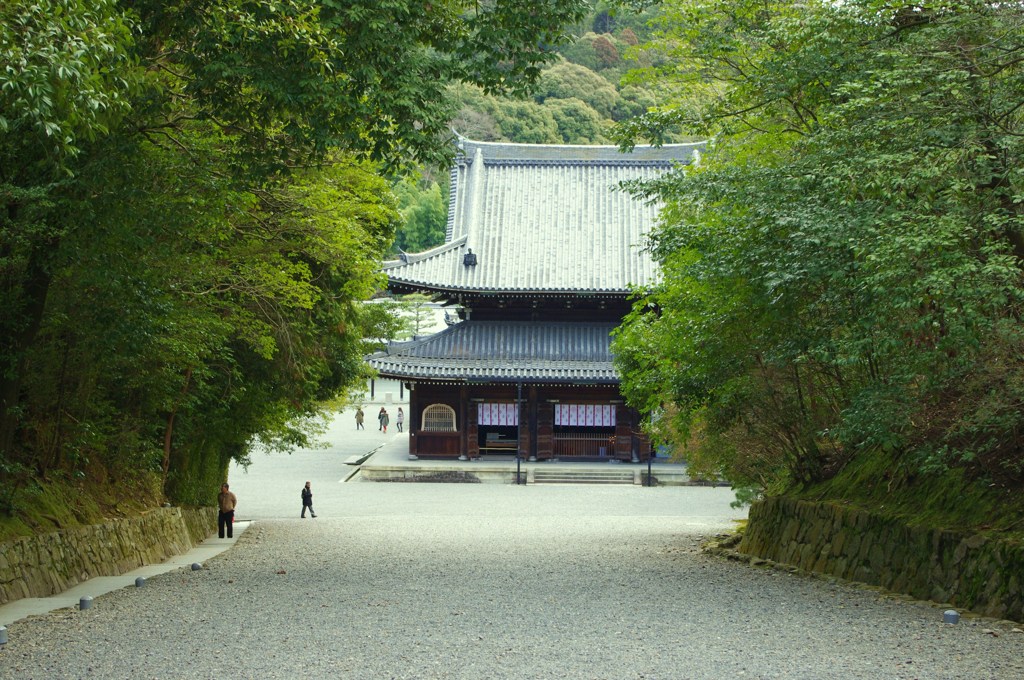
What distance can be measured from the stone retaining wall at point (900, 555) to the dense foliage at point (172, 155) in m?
5.80

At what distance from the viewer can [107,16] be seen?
704 cm

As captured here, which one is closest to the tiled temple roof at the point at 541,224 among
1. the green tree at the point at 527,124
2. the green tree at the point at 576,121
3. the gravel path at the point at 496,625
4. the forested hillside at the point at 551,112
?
the gravel path at the point at 496,625

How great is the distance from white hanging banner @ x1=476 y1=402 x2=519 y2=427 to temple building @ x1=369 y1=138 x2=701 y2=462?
1.4 inches

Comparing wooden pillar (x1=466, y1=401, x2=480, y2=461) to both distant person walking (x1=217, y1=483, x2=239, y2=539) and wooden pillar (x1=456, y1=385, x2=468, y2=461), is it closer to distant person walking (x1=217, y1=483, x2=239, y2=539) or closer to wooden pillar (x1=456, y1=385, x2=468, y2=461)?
wooden pillar (x1=456, y1=385, x2=468, y2=461)

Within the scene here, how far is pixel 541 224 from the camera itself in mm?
38781

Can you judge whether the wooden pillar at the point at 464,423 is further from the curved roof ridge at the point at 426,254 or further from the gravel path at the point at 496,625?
the gravel path at the point at 496,625

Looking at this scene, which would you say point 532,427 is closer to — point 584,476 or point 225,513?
point 584,476

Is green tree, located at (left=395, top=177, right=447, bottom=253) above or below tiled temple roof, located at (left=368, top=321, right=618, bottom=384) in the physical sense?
above

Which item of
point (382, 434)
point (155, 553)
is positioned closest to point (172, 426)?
point (155, 553)

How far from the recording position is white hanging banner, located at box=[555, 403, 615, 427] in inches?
1410

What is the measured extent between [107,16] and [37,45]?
3.96 feet

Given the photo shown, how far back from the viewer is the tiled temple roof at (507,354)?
3397 centimetres

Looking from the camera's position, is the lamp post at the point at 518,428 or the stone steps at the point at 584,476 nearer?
the lamp post at the point at 518,428

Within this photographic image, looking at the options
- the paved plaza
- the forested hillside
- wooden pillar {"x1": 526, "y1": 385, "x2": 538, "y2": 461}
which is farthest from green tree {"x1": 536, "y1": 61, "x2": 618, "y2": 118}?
the paved plaza
